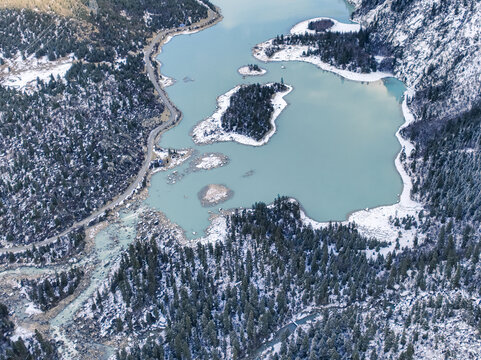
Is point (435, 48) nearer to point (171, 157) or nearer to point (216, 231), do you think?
point (171, 157)

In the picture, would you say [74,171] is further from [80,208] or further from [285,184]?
[285,184]

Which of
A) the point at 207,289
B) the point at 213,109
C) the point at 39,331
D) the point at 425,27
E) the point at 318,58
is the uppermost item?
the point at 425,27

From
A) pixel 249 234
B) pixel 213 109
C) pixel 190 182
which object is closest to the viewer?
pixel 249 234

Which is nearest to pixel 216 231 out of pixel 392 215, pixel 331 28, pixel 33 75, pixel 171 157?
pixel 171 157

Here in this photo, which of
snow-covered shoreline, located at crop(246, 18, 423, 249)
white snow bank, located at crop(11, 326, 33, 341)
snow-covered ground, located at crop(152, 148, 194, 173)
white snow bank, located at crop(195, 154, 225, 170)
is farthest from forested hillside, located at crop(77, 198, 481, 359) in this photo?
snow-covered ground, located at crop(152, 148, 194, 173)

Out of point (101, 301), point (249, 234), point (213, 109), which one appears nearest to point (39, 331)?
point (101, 301)

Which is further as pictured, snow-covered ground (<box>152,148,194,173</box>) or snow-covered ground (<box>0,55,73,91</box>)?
snow-covered ground (<box>0,55,73,91</box>)

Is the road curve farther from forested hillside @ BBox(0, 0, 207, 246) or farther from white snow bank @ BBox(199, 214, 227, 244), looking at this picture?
white snow bank @ BBox(199, 214, 227, 244)
